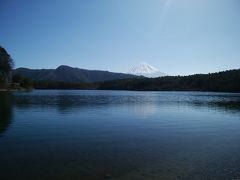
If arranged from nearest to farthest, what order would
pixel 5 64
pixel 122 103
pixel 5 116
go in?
pixel 5 116
pixel 122 103
pixel 5 64

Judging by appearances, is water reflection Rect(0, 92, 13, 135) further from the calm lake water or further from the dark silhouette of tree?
the dark silhouette of tree

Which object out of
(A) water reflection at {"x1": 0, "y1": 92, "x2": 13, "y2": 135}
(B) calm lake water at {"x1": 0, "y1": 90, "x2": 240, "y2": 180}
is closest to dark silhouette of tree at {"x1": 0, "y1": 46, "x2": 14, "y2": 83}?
(A) water reflection at {"x1": 0, "y1": 92, "x2": 13, "y2": 135}

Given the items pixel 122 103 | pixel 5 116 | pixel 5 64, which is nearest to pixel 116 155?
pixel 5 116

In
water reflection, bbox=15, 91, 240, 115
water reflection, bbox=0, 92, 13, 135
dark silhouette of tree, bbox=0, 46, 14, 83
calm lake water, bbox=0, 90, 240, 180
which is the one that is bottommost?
calm lake water, bbox=0, 90, 240, 180

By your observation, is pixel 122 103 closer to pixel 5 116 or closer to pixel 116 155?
pixel 5 116

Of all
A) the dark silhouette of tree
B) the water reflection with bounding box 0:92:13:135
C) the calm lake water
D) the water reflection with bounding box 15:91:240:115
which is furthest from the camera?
the dark silhouette of tree

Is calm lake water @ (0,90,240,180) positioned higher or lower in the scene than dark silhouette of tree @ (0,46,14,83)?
lower

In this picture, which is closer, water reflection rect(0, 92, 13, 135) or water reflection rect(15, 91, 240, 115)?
water reflection rect(0, 92, 13, 135)

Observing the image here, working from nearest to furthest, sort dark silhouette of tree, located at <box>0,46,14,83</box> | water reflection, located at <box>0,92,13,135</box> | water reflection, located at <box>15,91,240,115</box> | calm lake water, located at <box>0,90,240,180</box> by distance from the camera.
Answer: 1. calm lake water, located at <box>0,90,240,180</box>
2. water reflection, located at <box>0,92,13,135</box>
3. water reflection, located at <box>15,91,240,115</box>
4. dark silhouette of tree, located at <box>0,46,14,83</box>

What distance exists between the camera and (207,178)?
49.6 feet

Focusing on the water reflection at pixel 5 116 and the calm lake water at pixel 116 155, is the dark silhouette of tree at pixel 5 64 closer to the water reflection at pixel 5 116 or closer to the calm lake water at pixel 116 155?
the water reflection at pixel 5 116

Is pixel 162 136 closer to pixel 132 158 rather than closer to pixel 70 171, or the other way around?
pixel 132 158

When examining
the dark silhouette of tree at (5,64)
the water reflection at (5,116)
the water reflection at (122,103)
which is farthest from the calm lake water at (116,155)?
the dark silhouette of tree at (5,64)

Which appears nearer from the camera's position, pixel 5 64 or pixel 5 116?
pixel 5 116
